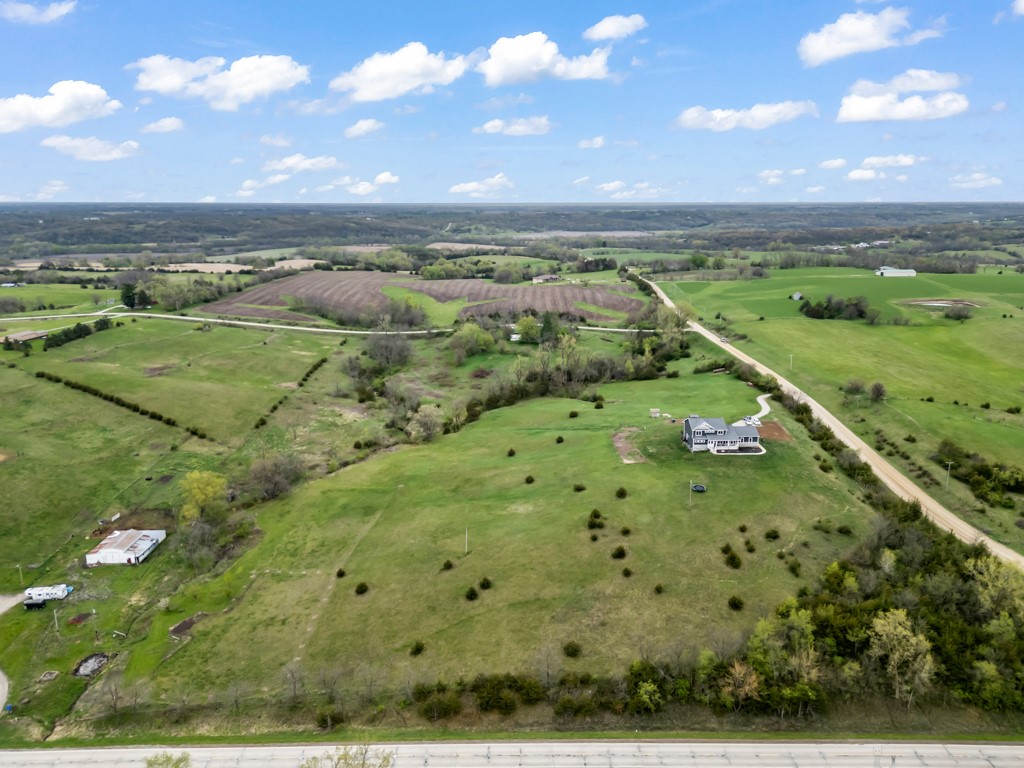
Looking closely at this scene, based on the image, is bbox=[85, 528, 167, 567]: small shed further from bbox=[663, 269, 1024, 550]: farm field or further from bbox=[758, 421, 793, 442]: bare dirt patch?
bbox=[663, 269, 1024, 550]: farm field

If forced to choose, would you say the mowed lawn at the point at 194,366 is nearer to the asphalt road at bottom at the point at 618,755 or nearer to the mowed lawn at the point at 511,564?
the mowed lawn at the point at 511,564

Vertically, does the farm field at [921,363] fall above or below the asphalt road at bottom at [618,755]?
above

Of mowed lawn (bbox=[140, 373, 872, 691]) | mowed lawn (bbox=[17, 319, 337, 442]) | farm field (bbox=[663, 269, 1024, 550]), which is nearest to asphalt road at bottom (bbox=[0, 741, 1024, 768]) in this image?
mowed lawn (bbox=[140, 373, 872, 691])

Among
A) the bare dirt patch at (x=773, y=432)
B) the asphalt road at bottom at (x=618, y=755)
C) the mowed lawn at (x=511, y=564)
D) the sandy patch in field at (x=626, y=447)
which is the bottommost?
the asphalt road at bottom at (x=618, y=755)

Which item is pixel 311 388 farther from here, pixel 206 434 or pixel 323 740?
Result: pixel 323 740

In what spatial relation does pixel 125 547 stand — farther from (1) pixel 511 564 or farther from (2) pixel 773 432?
(2) pixel 773 432

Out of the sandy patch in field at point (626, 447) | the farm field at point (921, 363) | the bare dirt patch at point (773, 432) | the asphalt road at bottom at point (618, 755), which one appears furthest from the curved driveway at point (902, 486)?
the sandy patch in field at point (626, 447)
